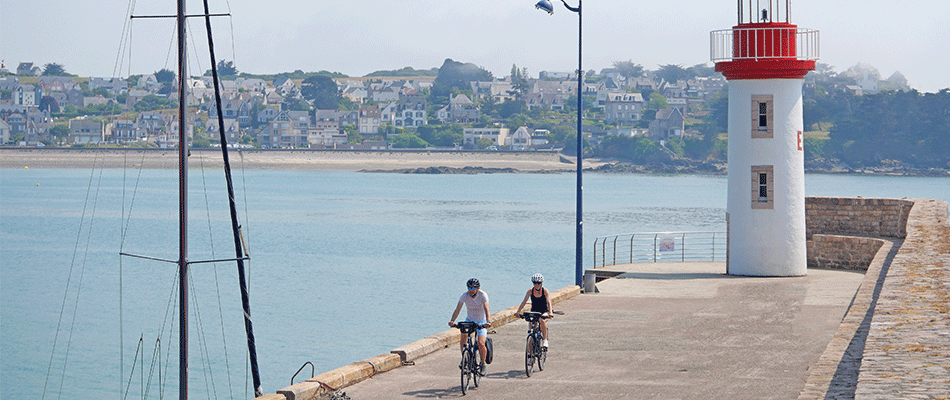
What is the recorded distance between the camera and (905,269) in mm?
14781

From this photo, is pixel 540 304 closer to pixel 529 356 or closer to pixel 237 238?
pixel 529 356

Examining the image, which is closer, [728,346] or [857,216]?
[728,346]

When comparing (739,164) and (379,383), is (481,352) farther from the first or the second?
(739,164)

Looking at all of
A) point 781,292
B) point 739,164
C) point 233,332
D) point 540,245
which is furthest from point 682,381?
point 540,245

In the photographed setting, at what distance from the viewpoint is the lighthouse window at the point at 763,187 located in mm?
24953

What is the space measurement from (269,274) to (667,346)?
38.2 metres

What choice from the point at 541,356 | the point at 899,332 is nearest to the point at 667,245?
the point at 541,356

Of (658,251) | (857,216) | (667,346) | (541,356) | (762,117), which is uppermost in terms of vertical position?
(762,117)

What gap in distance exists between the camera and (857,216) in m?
28.0

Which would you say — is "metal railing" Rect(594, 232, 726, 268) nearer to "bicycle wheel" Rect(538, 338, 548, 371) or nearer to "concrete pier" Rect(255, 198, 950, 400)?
"concrete pier" Rect(255, 198, 950, 400)

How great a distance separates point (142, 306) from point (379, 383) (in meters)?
31.2

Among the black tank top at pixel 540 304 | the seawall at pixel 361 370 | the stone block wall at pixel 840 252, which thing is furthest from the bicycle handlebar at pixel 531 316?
the stone block wall at pixel 840 252

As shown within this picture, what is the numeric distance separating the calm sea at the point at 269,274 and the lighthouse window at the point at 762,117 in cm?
1313

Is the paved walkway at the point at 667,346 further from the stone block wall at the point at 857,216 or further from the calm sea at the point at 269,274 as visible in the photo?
the calm sea at the point at 269,274
